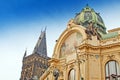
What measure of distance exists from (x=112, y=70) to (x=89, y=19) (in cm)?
921

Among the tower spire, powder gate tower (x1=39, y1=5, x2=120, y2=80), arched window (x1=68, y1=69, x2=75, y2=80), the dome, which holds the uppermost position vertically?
the tower spire

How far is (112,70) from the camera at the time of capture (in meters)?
27.0

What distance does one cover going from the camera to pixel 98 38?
30.0m

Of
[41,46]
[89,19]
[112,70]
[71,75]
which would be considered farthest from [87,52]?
[41,46]

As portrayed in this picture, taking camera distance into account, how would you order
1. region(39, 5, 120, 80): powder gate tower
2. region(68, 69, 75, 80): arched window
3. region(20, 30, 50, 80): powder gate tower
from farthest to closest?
1. region(20, 30, 50, 80): powder gate tower
2. region(68, 69, 75, 80): arched window
3. region(39, 5, 120, 80): powder gate tower

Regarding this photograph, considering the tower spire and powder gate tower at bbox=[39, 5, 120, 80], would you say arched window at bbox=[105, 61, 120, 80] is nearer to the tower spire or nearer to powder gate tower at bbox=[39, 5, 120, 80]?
powder gate tower at bbox=[39, 5, 120, 80]

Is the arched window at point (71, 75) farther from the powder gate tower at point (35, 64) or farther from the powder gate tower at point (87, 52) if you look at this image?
the powder gate tower at point (35, 64)

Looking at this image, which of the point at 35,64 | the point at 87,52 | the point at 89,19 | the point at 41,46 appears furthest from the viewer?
the point at 41,46

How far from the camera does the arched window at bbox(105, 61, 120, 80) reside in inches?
1041

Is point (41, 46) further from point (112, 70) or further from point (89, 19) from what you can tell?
point (112, 70)

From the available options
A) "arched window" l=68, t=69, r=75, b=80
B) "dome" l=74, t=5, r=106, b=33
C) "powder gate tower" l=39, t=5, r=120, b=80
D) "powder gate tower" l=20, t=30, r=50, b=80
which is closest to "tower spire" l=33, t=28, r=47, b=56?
"powder gate tower" l=20, t=30, r=50, b=80

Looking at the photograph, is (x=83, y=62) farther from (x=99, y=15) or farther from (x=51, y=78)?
(x=99, y=15)

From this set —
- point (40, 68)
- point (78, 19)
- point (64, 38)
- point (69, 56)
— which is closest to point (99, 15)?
point (78, 19)

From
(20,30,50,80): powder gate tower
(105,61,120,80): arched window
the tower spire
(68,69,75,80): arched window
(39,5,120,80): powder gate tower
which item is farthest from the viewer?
the tower spire
